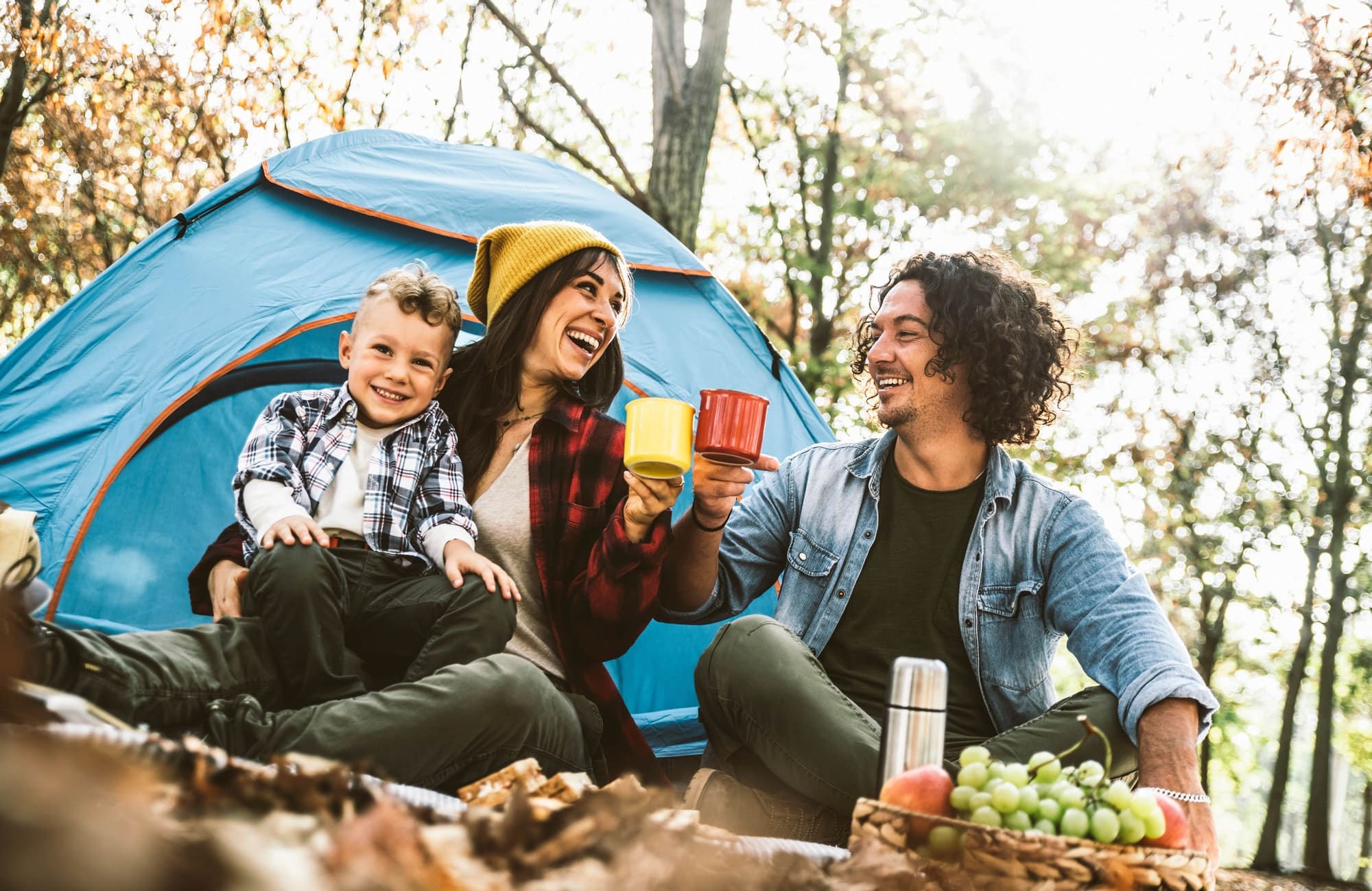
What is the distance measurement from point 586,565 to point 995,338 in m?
1.13

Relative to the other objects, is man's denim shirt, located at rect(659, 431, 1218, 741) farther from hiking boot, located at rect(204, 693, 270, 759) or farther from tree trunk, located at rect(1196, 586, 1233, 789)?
tree trunk, located at rect(1196, 586, 1233, 789)

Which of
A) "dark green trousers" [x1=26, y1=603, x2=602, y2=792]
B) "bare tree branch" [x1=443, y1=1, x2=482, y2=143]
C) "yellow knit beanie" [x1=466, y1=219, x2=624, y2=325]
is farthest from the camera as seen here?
"bare tree branch" [x1=443, y1=1, x2=482, y2=143]

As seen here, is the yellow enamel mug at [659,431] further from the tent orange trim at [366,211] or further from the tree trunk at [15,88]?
the tree trunk at [15,88]

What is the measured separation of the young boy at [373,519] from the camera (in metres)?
1.92

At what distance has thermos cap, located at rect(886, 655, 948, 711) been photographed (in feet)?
4.51

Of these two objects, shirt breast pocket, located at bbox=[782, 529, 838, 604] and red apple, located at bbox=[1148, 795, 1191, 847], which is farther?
shirt breast pocket, located at bbox=[782, 529, 838, 604]

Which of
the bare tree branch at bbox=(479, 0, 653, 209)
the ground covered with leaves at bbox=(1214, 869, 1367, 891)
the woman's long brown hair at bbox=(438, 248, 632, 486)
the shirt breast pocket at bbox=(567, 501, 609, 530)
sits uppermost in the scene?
the bare tree branch at bbox=(479, 0, 653, 209)

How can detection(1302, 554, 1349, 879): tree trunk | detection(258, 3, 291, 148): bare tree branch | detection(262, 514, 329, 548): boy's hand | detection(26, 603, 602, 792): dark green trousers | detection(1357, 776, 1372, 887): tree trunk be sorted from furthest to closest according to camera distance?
detection(1357, 776, 1372, 887): tree trunk → detection(1302, 554, 1349, 879): tree trunk → detection(258, 3, 291, 148): bare tree branch → detection(262, 514, 329, 548): boy's hand → detection(26, 603, 602, 792): dark green trousers

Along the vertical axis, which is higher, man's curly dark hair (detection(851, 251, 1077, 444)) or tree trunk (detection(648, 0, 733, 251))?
tree trunk (detection(648, 0, 733, 251))

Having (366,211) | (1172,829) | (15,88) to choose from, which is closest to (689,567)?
(1172,829)

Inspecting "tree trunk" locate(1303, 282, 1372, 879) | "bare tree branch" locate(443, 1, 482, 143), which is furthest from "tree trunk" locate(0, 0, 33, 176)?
"tree trunk" locate(1303, 282, 1372, 879)

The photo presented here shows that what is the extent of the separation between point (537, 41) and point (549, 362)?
8.12 m

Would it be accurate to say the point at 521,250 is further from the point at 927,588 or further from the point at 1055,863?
the point at 1055,863

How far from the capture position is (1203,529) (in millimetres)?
10039
